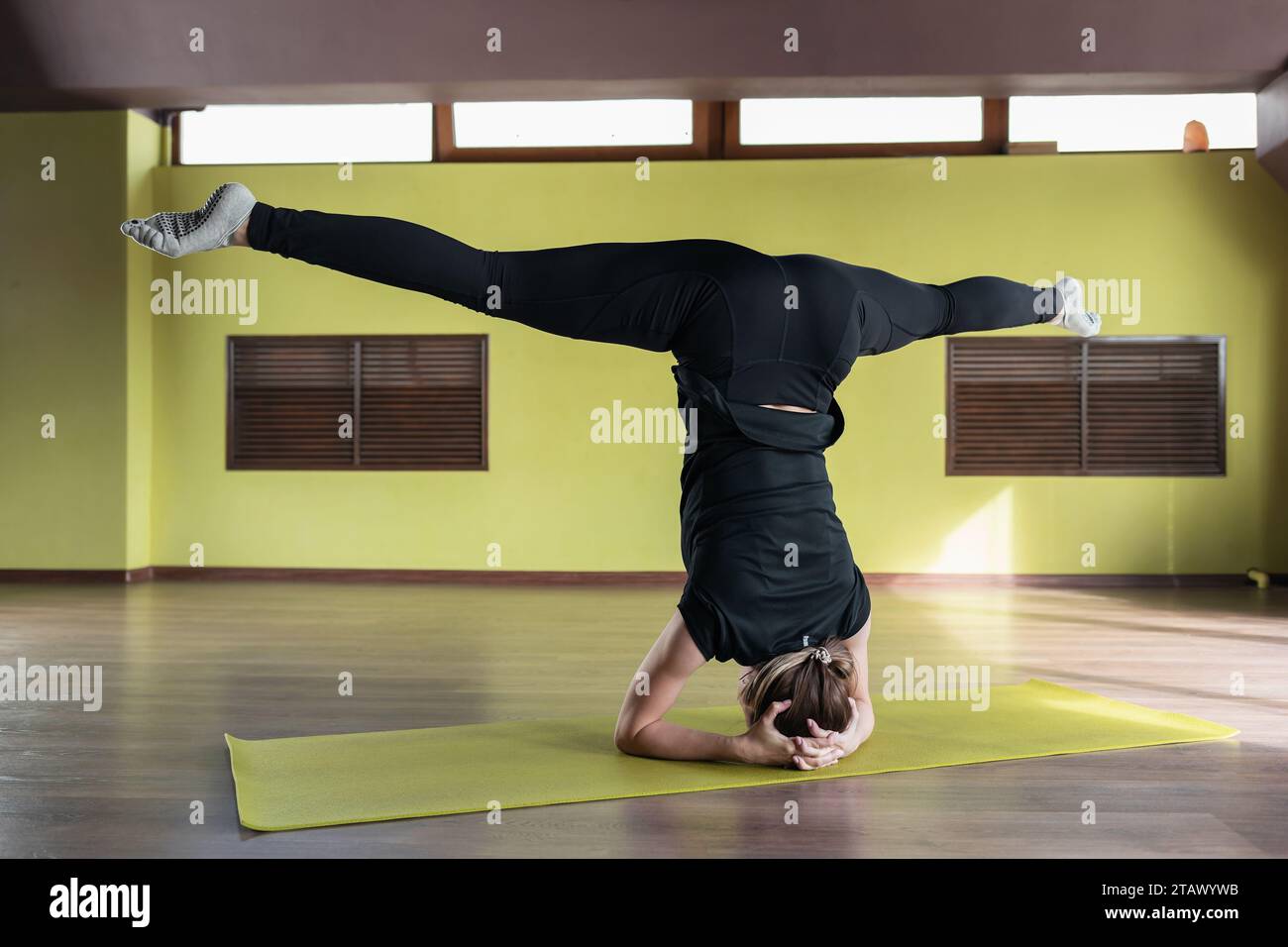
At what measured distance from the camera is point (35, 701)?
3385 millimetres

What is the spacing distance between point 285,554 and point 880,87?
4613 millimetres

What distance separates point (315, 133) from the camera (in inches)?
284

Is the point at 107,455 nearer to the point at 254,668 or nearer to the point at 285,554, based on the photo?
the point at 285,554

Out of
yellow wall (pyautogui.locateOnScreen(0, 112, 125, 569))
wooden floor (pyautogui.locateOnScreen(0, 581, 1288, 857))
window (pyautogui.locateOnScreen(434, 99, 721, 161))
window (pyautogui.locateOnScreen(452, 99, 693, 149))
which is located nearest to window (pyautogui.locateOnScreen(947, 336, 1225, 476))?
wooden floor (pyautogui.locateOnScreen(0, 581, 1288, 857))

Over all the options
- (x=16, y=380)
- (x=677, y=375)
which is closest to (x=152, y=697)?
(x=677, y=375)

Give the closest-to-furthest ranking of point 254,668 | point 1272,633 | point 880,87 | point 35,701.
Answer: point 35,701 → point 254,668 → point 1272,633 → point 880,87

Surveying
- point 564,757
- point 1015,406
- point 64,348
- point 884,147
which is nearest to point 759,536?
point 564,757

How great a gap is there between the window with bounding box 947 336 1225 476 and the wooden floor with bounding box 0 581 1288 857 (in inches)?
33.9

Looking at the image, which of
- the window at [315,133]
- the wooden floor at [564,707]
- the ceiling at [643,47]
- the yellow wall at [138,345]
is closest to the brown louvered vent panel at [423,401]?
the wooden floor at [564,707]

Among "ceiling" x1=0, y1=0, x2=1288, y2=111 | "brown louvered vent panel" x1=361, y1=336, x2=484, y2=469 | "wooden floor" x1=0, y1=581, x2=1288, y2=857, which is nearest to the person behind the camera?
"wooden floor" x1=0, y1=581, x2=1288, y2=857

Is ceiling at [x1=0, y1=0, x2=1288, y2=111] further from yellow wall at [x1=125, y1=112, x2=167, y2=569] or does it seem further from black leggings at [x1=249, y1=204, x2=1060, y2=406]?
black leggings at [x1=249, y1=204, x2=1060, y2=406]

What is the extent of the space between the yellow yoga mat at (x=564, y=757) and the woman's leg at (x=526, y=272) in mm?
1002

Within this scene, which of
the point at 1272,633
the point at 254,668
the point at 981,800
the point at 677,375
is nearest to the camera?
the point at 981,800

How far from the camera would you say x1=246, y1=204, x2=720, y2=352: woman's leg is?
220cm
